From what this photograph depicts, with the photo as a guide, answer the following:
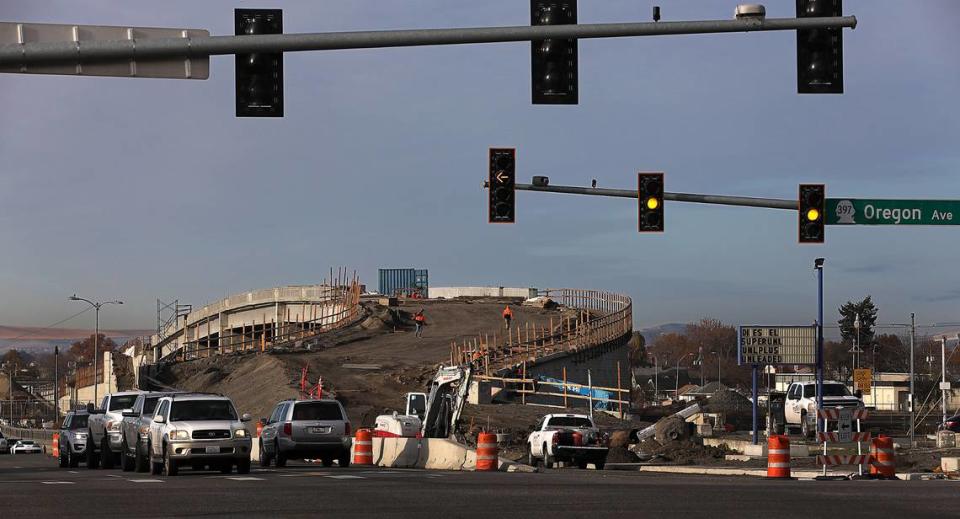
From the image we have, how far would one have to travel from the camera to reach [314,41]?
1784 centimetres

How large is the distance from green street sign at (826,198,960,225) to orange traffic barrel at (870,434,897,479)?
5.35 metres

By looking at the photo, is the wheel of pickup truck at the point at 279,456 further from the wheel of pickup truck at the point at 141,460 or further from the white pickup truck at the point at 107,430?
the wheel of pickup truck at the point at 141,460

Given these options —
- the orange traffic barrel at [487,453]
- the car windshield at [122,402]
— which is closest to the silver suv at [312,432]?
the car windshield at [122,402]

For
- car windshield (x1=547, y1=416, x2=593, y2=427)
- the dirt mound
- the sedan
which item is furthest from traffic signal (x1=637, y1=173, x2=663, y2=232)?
the sedan

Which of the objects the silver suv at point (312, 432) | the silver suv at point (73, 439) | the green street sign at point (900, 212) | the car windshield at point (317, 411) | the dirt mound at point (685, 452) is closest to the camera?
the green street sign at point (900, 212)

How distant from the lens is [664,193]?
3072 cm

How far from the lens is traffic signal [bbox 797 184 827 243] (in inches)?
1190

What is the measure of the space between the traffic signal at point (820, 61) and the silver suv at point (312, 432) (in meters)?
18.8

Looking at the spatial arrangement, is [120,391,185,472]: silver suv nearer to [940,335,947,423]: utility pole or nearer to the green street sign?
the green street sign

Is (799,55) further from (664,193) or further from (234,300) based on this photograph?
(234,300)

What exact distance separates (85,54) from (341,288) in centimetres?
9483

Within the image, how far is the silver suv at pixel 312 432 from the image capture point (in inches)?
1369

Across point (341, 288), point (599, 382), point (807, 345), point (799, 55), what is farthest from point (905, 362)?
point (799, 55)

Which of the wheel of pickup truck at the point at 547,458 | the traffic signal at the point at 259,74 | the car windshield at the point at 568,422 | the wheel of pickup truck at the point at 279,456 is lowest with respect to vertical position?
the wheel of pickup truck at the point at 547,458
